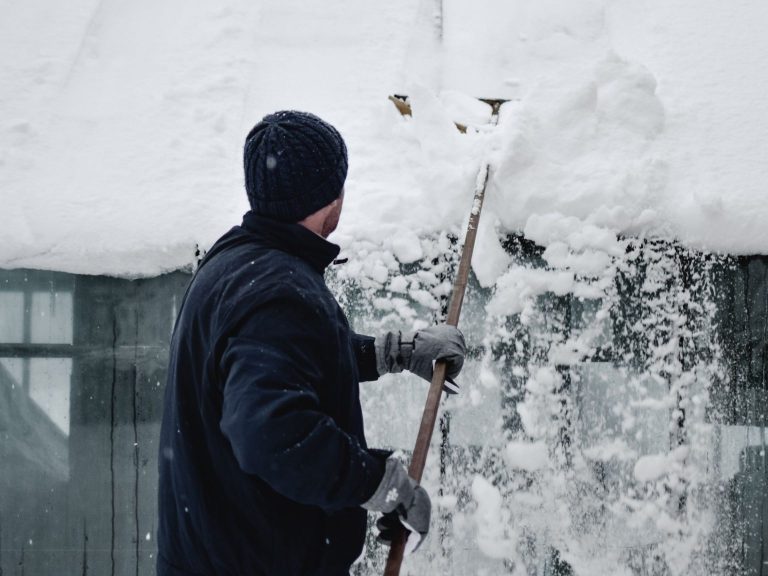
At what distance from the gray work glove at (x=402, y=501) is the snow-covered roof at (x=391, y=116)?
4.59ft

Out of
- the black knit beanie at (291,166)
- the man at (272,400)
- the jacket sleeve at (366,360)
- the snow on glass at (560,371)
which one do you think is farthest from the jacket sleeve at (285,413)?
the snow on glass at (560,371)

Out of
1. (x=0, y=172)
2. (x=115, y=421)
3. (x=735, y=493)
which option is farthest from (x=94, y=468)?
(x=735, y=493)

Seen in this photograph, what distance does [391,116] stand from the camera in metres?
3.38

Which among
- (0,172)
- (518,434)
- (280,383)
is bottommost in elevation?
(518,434)

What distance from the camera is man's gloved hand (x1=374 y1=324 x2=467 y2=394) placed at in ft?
7.33

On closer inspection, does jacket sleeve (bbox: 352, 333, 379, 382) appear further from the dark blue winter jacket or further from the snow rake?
the dark blue winter jacket

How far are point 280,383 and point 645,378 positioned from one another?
2.10m

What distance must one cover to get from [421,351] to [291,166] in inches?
35.9

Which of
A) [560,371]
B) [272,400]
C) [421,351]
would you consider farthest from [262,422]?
[560,371]

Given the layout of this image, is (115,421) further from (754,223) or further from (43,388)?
(754,223)

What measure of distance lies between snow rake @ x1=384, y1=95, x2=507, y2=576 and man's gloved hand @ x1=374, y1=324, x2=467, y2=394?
1.9 inches

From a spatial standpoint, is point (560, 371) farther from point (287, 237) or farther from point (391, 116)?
point (287, 237)

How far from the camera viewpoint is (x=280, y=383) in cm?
136

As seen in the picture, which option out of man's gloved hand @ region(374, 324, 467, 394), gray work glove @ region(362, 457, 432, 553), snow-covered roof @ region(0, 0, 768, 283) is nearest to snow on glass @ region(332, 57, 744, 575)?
snow-covered roof @ region(0, 0, 768, 283)
